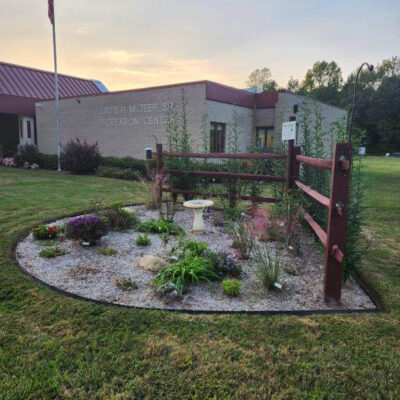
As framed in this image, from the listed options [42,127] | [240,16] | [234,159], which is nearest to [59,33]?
[42,127]

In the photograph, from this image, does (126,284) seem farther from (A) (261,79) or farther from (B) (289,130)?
(A) (261,79)

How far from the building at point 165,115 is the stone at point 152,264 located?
972 cm

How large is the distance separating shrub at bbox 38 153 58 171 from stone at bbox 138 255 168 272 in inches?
605

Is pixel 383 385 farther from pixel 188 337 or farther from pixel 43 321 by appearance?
pixel 43 321

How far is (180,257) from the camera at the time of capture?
4.10 m

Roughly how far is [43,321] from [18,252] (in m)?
2.02

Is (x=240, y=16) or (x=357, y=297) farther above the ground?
(x=240, y=16)

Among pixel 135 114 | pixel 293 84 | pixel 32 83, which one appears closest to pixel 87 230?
pixel 135 114

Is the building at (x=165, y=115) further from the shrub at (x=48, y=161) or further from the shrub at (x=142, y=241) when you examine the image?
the shrub at (x=142, y=241)

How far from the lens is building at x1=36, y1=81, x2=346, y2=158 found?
14070 millimetres

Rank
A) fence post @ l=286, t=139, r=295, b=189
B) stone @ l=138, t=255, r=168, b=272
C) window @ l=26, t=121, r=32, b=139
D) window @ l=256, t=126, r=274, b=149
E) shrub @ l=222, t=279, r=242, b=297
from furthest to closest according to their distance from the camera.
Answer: window @ l=26, t=121, r=32, b=139
window @ l=256, t=126, r=274, b=149
fence post @ l=286, t=139, r=295, b=189
stone @ l=138, t=255, r=168, b=272
shrub @ l=222, t=279, r=242, b=297

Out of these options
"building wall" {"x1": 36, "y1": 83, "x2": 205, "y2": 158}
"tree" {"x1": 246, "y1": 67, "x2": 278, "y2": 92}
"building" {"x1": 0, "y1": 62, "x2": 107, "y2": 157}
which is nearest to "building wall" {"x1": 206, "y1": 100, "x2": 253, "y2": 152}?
"building wall" {"x1": 36, "y1": 83, "x2": 205, "y2": 158}

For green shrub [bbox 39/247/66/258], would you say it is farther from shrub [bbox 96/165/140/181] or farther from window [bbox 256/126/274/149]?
window [bbox 256/126/274/149]

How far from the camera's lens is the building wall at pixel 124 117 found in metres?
14.1
